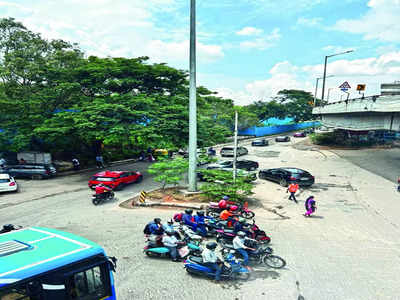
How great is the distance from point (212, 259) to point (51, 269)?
4587 mm

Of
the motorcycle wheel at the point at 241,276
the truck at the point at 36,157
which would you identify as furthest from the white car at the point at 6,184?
the motorcycle wheel at the point at 241,276

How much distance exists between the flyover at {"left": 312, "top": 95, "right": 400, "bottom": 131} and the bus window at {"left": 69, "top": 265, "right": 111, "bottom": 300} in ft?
78.4

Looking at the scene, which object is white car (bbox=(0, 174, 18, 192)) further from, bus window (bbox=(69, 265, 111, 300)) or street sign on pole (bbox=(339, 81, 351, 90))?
street sign on pole (bbox=(339, 81, 351, 90))

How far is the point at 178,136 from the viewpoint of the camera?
23.5 meters

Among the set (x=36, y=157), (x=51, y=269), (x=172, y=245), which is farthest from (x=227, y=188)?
(x=36, y=157)

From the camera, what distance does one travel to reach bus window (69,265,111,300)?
5.27 metres

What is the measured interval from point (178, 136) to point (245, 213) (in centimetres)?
1064

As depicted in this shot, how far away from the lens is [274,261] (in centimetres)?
950

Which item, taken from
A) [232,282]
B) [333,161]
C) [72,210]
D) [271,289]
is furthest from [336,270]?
[333,161]

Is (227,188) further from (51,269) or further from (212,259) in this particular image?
(51,269)

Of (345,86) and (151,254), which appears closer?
(151,254)

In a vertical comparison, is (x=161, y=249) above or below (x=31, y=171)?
above

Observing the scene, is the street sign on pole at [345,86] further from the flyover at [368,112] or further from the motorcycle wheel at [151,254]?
the motorcycle wheel at [151,254]

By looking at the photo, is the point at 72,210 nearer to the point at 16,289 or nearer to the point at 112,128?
the point at 112,128
